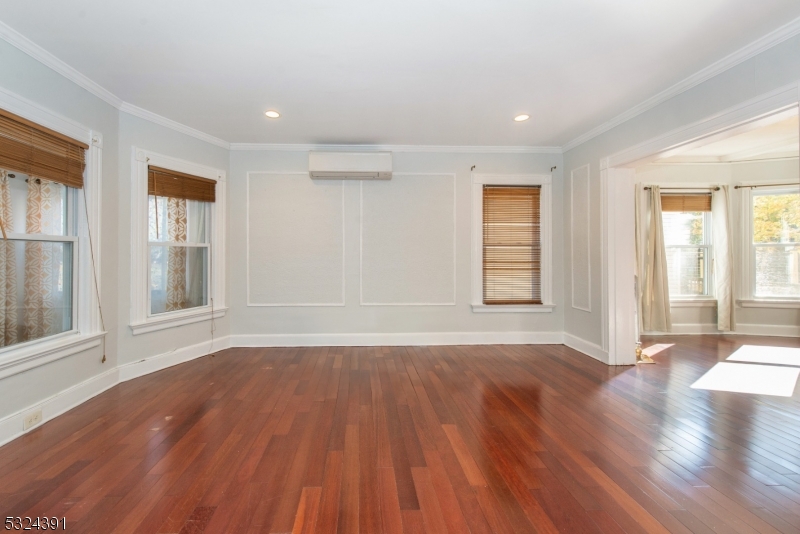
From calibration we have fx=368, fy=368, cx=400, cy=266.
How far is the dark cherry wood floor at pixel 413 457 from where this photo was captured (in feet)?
5.36

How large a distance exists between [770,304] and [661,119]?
4.13 metres

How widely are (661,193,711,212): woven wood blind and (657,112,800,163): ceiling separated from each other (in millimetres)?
510

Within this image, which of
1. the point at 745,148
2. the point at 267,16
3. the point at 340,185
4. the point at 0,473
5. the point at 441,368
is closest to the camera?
the point at 0,473

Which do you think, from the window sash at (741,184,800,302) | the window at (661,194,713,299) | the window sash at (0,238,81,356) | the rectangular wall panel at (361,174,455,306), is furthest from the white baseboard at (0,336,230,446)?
the window sash at (741,184,800,302)

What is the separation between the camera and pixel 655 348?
15.3ft

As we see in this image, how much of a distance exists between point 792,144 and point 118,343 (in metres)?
8.36

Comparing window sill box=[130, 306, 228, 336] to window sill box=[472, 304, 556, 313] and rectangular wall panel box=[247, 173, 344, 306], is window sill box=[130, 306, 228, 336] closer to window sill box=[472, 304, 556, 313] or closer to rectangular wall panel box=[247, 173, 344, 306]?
rectangular wall panel box=[247, 173, 344, 306]

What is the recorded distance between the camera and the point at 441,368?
3.83 m

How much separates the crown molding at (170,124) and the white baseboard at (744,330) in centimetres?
638

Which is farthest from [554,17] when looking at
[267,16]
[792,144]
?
[792,144]

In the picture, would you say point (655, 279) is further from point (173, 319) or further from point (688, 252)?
point (173, 319)

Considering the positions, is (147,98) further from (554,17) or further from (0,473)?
(554,17)

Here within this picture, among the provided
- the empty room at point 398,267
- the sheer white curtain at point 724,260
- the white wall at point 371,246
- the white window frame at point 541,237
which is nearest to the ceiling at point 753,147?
the empty room at point 398,267

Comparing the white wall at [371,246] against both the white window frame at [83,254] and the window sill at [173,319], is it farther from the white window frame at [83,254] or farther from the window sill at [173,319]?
the white window frame at [83,254]
